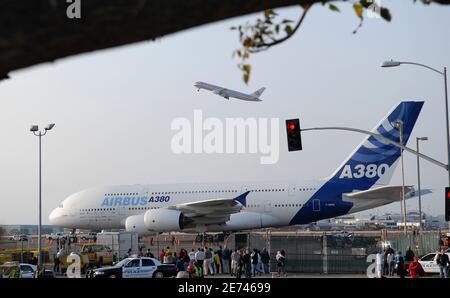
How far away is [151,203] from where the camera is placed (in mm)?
46406

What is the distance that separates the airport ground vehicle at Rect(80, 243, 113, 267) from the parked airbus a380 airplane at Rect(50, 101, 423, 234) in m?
4.78

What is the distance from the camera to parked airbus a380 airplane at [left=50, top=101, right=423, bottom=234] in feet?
142

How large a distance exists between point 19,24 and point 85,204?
148 ft

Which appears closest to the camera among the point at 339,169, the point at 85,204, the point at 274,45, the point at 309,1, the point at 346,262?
the point at 309,1

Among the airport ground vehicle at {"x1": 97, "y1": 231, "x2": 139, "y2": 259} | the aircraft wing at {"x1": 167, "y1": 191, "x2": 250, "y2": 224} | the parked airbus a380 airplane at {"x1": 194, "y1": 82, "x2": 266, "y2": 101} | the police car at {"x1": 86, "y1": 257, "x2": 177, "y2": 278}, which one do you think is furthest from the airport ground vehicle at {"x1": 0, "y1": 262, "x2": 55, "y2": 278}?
the parked airbus a380 airplane at {"x1": 194, "y1": 82, "x2": 266, "y2": 101}

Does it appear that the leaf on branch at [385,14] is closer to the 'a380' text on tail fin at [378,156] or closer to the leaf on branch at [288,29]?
the leaf on branch at [288,29]

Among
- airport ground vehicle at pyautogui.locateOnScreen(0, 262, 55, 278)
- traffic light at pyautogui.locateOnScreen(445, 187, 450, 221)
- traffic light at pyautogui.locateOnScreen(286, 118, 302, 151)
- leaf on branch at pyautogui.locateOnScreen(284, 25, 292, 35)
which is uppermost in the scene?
traffic light at pyautogui.locateOnScreen(286, 118, 302, 151)

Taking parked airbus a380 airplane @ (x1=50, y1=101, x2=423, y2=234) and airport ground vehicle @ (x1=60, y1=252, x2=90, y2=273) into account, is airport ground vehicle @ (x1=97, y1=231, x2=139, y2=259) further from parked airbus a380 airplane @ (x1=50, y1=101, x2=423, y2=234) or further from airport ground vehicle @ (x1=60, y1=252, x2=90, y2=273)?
airport ground vehicle @ (x1=60, y1=252, x2=90, y2=273)

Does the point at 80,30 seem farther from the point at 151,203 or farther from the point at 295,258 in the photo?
the point at 151,203

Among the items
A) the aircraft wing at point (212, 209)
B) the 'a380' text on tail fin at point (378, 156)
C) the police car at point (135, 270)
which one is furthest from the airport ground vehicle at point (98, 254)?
the 'a380' text on tail fin at point (378, 156)

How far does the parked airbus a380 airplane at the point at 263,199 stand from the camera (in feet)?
142

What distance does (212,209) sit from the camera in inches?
1750
